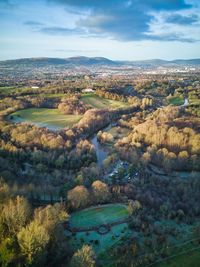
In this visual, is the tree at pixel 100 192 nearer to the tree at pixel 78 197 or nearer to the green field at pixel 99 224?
the green field at pixel 99 224

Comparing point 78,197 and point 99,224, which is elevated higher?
point 78,197

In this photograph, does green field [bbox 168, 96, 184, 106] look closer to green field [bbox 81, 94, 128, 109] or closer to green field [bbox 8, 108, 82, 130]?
green field [bbox 81, 94, 128, 109]

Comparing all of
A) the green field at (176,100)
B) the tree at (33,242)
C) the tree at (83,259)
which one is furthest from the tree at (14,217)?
the green field at (176,100)

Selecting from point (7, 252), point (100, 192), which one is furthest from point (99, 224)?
point (7, 252)

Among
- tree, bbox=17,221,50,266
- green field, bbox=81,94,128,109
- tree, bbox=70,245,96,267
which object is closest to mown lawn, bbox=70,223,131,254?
tree, bbox=70,245,96,267

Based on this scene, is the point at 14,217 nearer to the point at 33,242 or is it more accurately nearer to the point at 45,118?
the point at 33,242

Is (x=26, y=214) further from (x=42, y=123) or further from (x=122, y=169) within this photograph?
(x=42, y=123)
